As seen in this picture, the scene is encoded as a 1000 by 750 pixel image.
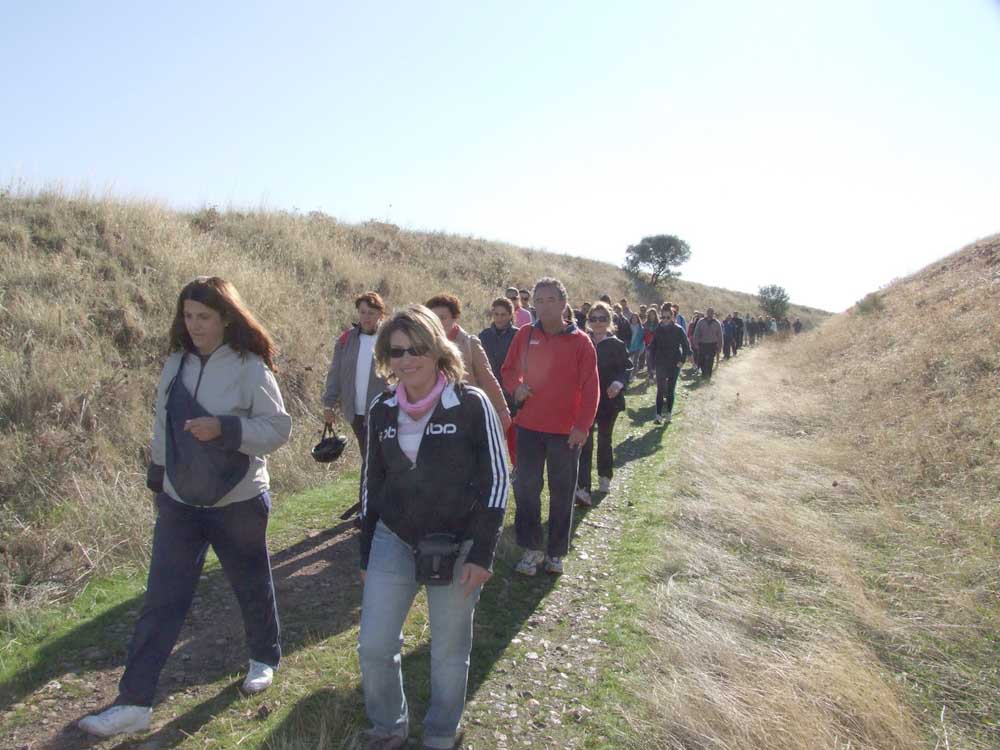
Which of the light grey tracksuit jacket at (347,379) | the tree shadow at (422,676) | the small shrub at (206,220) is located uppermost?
the small shrub at (206,220)

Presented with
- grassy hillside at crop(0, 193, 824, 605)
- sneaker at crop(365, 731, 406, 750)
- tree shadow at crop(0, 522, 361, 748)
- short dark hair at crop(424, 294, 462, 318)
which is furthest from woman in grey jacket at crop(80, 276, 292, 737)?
short dark hair at crop(424, 294, 462, 318)

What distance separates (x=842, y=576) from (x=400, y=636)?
372 centimetres

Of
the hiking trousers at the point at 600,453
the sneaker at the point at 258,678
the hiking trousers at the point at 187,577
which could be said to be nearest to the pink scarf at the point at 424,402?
the hiking trousers at the point at 187,577

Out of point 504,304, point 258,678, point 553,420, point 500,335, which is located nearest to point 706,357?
point 500,335

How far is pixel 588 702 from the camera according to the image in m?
3.54

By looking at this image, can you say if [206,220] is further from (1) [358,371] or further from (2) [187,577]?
(2) [187,577]

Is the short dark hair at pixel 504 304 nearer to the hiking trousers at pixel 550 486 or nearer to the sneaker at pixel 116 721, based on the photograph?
the hiking trousers at pixel 550 486

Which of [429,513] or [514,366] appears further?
[514,366]

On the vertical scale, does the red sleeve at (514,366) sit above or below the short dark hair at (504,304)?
below

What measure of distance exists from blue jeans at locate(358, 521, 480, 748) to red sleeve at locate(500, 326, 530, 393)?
2.67 m

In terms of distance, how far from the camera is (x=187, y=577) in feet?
10.4

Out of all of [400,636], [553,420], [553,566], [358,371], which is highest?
[358,371]

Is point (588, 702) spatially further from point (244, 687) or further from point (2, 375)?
point (2, 375)

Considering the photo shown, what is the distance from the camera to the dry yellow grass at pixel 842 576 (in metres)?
3.28
